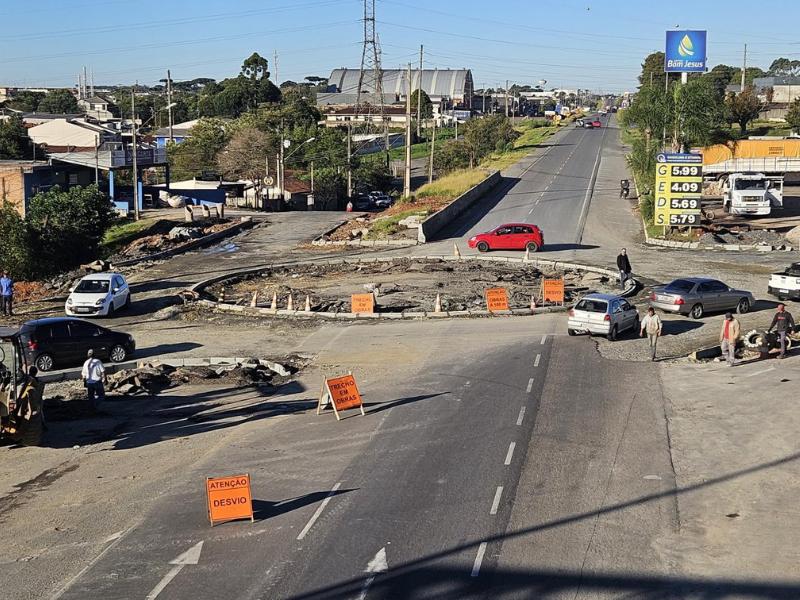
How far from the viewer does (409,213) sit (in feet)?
192

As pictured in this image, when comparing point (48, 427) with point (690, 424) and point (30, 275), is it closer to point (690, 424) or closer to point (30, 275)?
point (690, 424)

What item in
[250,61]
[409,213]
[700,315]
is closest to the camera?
[700,315]

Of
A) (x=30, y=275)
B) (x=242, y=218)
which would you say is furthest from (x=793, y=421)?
(x=242, y=218)

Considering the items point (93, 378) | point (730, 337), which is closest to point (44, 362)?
point (93, 378)

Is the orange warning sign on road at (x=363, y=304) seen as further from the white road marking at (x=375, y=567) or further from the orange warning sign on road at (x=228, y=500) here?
the white road marking at (x=375, y=567)

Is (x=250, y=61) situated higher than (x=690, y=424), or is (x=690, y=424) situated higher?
(x=250, y=61)

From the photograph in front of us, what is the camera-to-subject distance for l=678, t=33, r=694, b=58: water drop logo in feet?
207

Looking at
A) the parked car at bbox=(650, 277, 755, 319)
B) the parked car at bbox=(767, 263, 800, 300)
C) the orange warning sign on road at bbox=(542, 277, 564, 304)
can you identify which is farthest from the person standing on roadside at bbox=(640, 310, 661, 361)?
the parked car at bbox=(767, 263, 800, 300)

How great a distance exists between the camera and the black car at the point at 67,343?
2756 centimetres

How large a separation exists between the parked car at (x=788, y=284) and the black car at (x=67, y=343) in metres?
21.2

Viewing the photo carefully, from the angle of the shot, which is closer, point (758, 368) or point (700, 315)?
point (758, 368)

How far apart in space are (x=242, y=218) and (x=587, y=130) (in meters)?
90.1

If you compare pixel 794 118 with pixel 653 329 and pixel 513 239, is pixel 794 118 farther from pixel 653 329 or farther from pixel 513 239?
pixel 653 329

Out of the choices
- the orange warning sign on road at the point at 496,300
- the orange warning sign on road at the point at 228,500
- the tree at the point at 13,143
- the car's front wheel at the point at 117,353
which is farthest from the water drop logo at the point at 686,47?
the tree at the point at 13,143
